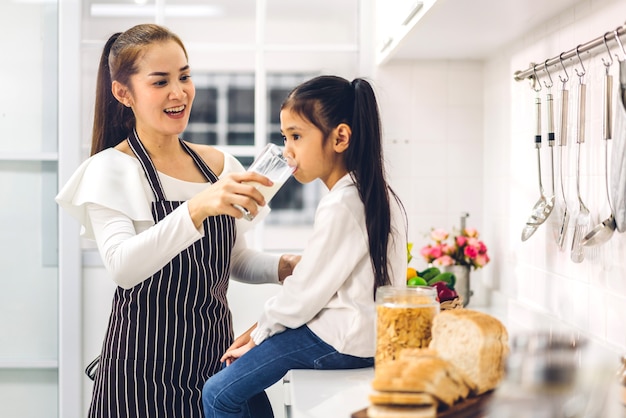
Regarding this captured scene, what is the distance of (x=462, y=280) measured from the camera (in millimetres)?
2332

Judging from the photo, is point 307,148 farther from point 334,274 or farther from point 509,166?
point 509,166

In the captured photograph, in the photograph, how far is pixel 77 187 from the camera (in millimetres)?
1514

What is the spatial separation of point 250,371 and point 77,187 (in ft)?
1.97

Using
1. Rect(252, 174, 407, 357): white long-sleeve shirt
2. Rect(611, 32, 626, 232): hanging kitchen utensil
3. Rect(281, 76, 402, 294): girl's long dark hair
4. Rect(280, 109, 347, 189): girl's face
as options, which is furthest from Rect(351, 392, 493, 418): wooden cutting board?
Rect(611, 32, 626, 232): hanging kitchen utensil

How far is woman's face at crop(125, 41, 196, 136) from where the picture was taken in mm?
1548

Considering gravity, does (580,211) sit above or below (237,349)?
above

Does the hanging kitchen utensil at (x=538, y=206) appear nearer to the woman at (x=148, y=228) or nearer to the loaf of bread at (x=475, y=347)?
the woman at (x=148, y=228)

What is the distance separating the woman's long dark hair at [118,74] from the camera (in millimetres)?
1572

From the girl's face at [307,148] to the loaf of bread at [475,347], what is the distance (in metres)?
0.44

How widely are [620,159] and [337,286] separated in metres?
0.58

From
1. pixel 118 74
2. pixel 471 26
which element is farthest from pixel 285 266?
pixel 471 26

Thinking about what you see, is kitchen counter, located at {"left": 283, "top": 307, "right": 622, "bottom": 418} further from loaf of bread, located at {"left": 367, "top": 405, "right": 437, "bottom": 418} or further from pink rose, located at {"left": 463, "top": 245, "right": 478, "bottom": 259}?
pink rose, located at {"left": 463, "top": 245, "right": 478, "bottom": 259}

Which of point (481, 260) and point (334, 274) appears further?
point (481, 260)

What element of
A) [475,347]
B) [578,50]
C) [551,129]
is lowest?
[475,347]
